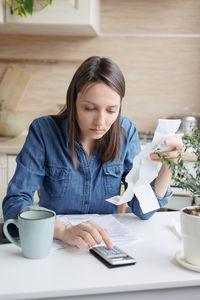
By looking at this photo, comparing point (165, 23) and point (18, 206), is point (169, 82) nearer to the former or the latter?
point (165, 23)

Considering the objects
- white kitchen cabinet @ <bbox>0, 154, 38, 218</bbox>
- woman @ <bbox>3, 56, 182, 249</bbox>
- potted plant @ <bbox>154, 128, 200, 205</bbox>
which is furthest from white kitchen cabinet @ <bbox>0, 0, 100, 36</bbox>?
potted plant @ <bbox>154, 128, 200, 205</bbox>

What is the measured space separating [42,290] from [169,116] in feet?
7.26

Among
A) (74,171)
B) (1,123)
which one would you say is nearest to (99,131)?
(74,171)

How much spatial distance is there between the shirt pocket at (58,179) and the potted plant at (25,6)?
1.29 meters

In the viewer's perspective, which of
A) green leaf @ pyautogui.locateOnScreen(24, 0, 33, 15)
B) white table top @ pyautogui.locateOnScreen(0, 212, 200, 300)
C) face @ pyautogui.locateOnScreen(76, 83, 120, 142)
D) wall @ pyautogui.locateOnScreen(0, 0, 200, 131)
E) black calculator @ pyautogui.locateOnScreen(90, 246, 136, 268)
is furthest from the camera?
wall @ pyautogui.locateOnScreen(0, 0, 200, 131)

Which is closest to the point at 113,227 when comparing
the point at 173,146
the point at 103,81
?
the point at 173,146

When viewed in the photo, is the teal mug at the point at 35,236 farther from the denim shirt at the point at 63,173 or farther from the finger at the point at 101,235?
the denim shirt at the point at 63,173

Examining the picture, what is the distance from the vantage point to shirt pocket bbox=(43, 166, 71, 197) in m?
1.35

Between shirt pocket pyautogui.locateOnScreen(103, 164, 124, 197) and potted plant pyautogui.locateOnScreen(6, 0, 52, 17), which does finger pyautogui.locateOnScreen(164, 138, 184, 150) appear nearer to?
shirt pocket pyautogui.locateOnScreen(103, 164, 124, 197)

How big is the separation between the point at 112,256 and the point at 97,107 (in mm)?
487

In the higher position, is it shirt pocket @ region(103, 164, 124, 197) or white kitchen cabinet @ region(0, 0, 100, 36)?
white kitchen cabinet @ region(0, 0, 100, 36)

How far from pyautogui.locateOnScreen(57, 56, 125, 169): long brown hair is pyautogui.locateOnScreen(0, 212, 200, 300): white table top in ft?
1.50

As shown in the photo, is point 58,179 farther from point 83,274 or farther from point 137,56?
point 137,56

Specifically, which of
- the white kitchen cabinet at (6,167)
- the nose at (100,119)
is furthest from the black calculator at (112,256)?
the white kitchen cabinet at (6,167)
